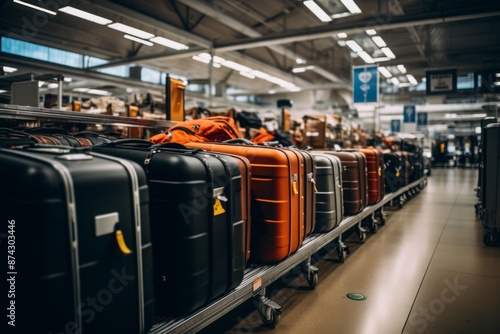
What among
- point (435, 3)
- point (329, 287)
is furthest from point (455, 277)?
point (435, 3)

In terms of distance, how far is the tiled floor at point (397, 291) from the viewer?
2.56m

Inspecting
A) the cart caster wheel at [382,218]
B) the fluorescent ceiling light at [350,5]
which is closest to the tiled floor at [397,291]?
the cart caster wheel at [382,218]

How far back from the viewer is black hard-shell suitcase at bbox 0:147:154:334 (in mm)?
1180

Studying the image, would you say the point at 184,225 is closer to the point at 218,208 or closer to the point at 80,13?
the point at 218,208

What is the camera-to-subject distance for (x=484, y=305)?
2.90 meters

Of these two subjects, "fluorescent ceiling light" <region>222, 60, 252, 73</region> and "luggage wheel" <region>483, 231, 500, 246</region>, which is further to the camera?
"fluorescent ceiling light" <region>222, 60, 252, 73</region>

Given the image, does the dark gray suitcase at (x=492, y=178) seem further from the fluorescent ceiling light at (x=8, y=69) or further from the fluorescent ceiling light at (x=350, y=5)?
the fluorescent ceiling light at (x=8, y=69)

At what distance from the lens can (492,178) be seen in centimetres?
455


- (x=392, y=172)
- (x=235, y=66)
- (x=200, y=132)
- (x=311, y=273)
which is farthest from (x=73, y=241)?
(x=235, y=66)

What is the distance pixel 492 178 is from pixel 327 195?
2.40 m

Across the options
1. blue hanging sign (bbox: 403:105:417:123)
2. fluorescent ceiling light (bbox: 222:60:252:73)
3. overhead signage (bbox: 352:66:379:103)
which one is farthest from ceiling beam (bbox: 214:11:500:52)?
blue hanging sign (bbox: 403:105:417:123)

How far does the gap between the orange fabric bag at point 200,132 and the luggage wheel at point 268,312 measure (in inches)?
50.2

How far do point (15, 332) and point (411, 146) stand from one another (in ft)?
37.7

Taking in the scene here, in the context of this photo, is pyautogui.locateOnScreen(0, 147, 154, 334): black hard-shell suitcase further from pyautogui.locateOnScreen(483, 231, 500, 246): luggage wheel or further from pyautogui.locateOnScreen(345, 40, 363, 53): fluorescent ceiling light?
pyautogui.locateOnScreen(345, 40, 363, 53): fluorescent ceiling light
